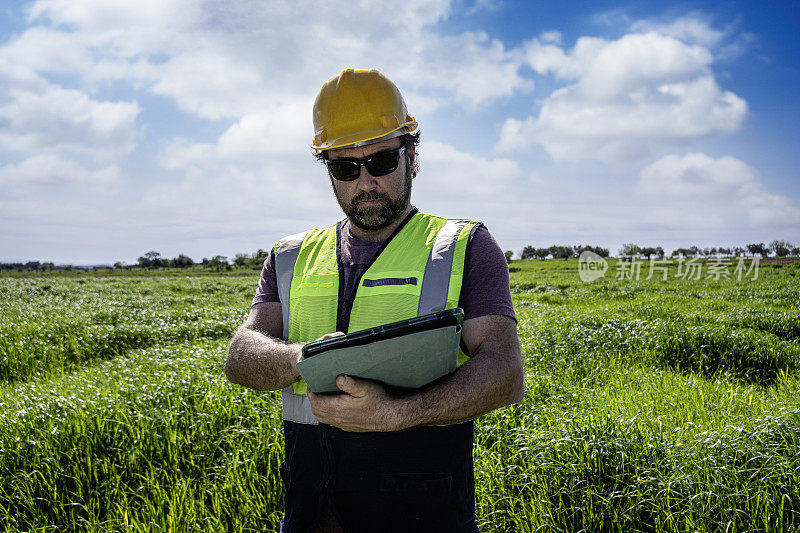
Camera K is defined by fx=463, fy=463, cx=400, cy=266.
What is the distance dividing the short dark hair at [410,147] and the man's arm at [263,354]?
0.71 meters

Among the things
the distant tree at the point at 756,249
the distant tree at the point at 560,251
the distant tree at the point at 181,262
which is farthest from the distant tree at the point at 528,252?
the distant tree at the point at 181,262

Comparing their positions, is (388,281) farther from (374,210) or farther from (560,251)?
(560,251)

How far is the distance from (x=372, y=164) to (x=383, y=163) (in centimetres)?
5

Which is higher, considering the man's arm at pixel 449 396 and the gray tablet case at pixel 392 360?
the gray tablet case at pixel 392 360

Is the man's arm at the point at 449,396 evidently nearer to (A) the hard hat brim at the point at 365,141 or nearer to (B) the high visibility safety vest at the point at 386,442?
(B) the high visibility safety vest at the point at 386,442

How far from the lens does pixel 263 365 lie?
181 centimetres

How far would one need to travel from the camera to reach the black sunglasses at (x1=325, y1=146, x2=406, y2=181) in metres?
1.96

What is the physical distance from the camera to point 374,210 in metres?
1.97

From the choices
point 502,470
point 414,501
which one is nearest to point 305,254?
point 414,501

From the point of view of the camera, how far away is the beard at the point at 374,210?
1.96 meters

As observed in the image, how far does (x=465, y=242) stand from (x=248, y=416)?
138 inches

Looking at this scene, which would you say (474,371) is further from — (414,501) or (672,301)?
(672,301)

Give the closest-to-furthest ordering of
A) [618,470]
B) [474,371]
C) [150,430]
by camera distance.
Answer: [474,371] < [618,470] < [150,430]

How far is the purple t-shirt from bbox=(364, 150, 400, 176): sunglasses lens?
1.00 feet
